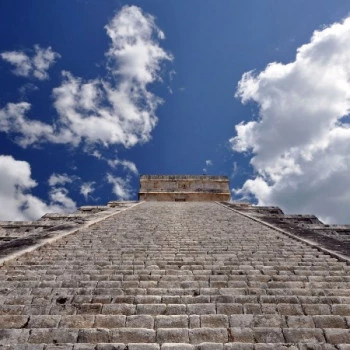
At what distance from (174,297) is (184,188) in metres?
14.6

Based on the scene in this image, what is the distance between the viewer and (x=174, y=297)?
3.47 meters

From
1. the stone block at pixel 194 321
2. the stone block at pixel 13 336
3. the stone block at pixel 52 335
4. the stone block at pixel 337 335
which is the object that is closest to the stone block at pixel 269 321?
the stone block at pixel 337 335

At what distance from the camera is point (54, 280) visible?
405 cm

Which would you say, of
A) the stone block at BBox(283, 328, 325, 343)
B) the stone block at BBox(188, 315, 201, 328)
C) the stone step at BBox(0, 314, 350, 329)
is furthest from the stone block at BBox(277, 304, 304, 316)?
the stone block at BBox(188, 315, 201, 328)

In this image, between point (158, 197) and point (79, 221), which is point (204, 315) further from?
point (158, 197)

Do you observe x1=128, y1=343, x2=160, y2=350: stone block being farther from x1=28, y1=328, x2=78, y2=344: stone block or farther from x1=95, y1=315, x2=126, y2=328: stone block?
x1=28, y1=328, x2=78, y2=344: stone block

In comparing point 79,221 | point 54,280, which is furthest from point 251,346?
point 79,221

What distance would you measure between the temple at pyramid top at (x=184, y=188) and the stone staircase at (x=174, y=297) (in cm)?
1183

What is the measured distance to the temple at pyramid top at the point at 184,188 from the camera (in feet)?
58.2

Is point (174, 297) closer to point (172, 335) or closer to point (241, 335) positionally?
point (172, 335)

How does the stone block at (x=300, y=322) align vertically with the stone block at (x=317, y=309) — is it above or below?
below

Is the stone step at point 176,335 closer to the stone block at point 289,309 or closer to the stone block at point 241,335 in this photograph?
the stone block at point 241,335

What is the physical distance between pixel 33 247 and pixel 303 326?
4163 mm

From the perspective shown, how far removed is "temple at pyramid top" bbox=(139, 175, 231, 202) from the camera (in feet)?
58.2
